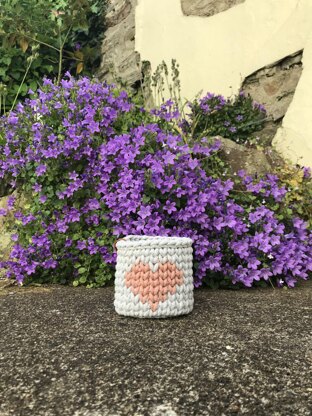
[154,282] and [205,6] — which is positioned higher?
[205,6]

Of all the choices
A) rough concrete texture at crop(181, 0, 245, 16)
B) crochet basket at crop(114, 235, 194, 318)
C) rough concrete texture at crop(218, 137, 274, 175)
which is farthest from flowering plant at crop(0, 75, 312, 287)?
rough concrete texture at crop(181, 0, 245, 16)

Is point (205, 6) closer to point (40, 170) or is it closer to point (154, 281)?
point (40, 170)

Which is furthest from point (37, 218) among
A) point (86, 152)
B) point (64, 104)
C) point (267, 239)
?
point (267, 239)

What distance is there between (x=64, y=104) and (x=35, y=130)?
22 centimetres

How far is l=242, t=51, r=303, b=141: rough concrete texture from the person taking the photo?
3412 mm

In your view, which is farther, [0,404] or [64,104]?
[64,104]

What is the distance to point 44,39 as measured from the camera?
4531mm

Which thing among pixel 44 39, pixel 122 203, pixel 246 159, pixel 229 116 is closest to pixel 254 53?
pixel 229 116

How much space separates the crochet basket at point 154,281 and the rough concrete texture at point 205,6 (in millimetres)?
2618

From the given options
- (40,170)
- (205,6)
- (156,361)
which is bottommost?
(156,361)

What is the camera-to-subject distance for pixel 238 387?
119 cm

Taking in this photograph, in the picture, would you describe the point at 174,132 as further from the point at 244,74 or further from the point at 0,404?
the point at 0,404

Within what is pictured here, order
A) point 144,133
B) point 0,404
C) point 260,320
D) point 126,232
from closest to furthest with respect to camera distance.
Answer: point 0,404 < point 260,320 < point 126,232 < point 144,133

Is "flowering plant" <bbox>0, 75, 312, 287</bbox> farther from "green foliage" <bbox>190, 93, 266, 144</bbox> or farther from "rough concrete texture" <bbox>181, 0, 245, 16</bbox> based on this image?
"rough concrete texture" <bbox>181, 0, 245, 16</bbox>
